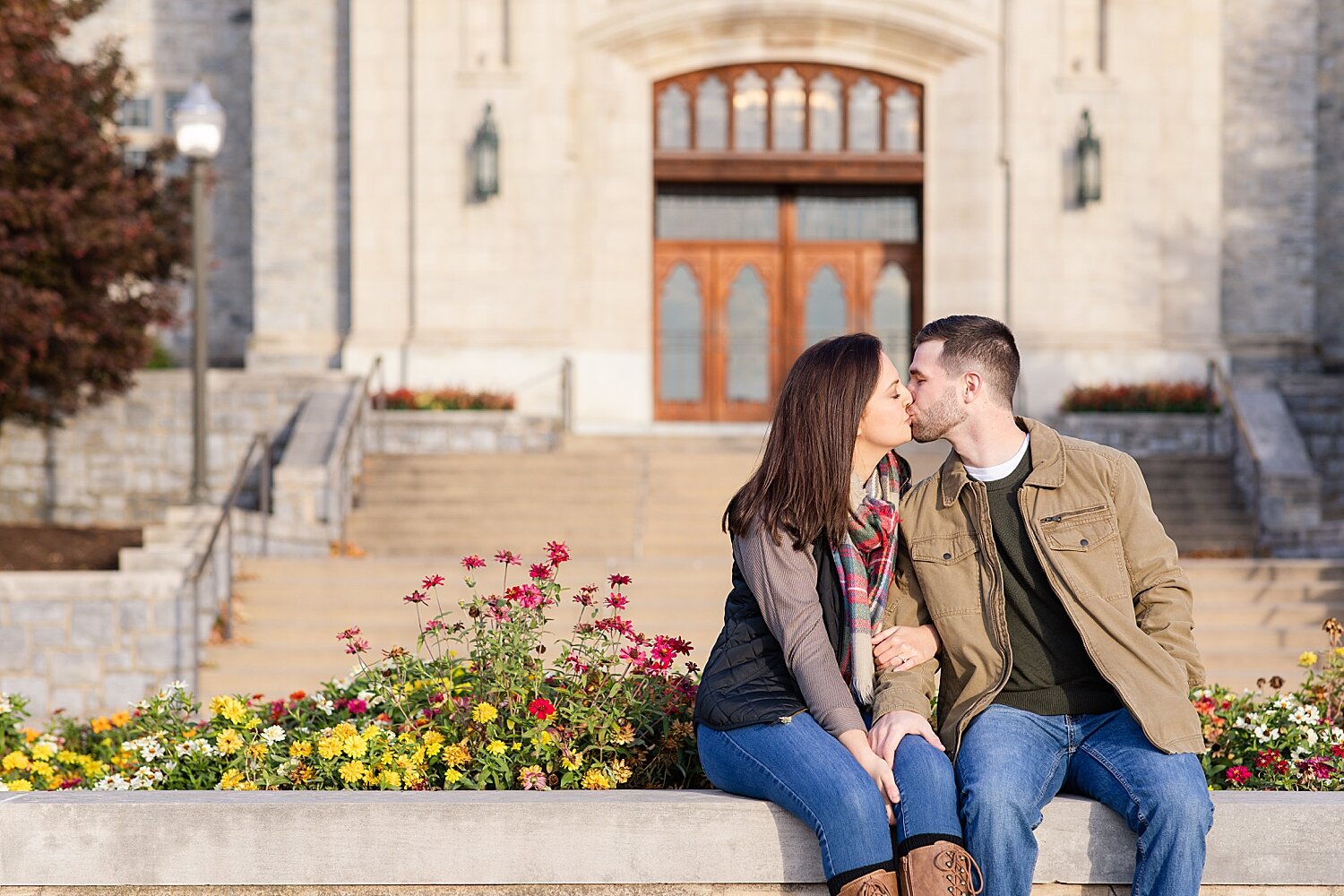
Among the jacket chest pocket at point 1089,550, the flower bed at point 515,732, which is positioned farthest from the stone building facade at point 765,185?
the jacket chest pocket at point 1089,550

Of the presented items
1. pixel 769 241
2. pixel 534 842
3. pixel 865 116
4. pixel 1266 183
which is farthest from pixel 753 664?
pixel 1266 183

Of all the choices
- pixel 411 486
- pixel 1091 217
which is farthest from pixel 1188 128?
pixel 411 486

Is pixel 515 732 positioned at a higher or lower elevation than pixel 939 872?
higher

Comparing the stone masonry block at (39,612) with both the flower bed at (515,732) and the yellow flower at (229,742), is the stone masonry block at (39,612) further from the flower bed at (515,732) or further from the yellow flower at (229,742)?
the yellow flower at (229,742)

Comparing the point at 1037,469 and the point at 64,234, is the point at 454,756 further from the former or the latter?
the point at 64,234

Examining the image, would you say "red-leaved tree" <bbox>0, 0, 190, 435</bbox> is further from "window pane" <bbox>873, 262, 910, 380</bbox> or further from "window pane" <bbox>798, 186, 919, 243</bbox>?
"window pane" <bbox>873, 262, 910, 380</bbox>

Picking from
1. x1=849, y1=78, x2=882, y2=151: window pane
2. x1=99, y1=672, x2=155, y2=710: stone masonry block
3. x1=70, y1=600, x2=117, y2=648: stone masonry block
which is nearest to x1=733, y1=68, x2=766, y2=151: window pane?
x1=849, y1=78, x2=882, y2=151: window pane

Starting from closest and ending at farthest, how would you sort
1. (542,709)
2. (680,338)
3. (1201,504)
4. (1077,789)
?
(1077,789) < (542,709) < (1201,504) < (680,338)

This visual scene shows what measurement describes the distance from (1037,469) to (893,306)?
15876mm

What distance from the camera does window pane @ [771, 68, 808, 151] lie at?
19.2 metres

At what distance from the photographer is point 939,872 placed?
A: 343 cm

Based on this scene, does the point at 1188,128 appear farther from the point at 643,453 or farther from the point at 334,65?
the point at 334,65

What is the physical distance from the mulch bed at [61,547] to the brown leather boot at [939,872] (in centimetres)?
956

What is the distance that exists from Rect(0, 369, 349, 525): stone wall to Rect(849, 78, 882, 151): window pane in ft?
25.5
